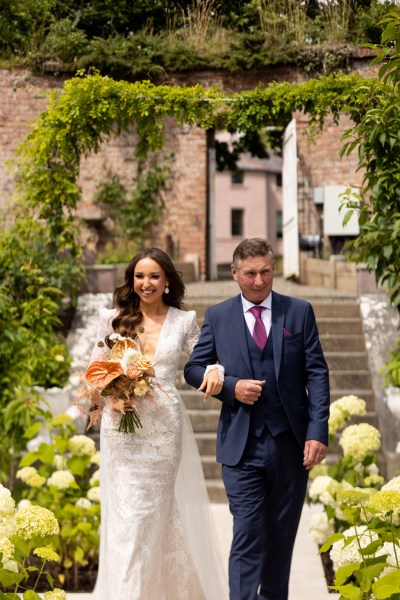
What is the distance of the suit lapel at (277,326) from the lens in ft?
13.3

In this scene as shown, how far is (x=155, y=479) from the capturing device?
173 inches

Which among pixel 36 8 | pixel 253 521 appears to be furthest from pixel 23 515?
pixel 36 8

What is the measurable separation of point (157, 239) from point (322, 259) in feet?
7.98

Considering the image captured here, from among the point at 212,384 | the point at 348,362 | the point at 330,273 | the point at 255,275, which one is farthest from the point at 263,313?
the point at 330,273

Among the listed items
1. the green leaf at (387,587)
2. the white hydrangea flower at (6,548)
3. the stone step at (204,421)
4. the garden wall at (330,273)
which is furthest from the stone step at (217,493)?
the green leaf at (387,587)

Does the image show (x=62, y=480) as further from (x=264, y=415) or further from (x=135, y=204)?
(x=135, y=204)

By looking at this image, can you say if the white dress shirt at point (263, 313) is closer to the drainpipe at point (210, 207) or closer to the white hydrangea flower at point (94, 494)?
the white hydrangea flower at point (94, 494)

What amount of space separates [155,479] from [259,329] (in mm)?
862

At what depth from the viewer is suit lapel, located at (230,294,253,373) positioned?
4.07 metres

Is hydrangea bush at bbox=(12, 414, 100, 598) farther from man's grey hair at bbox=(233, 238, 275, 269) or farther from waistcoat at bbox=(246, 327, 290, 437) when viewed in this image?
man's grey hair at bbox=(233, 238, 275, 269)

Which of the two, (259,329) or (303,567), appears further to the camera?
(303,567)

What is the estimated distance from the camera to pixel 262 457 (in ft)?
13.2

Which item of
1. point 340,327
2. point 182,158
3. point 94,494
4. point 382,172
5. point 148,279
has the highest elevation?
point 182,158

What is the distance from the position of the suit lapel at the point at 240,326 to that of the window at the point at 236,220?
36.2 metres
